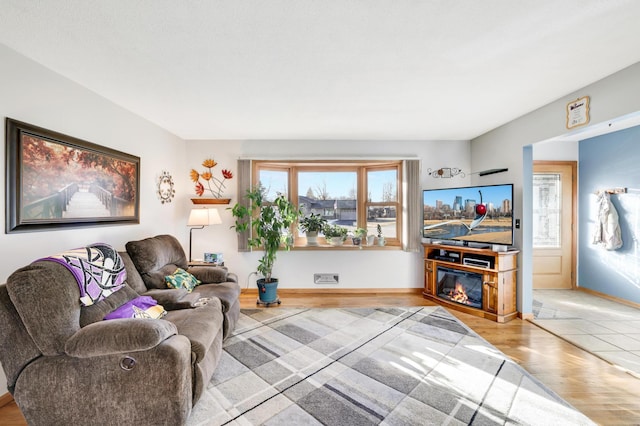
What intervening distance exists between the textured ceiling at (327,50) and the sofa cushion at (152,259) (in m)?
1.46

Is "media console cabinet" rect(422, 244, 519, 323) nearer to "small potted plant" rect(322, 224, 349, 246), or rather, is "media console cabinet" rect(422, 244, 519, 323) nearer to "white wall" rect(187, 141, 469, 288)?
"white wall" rect(187, 141, 469, 288)

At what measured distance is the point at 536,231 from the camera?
14.3ft

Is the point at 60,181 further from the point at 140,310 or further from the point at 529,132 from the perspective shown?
the point at 529,132

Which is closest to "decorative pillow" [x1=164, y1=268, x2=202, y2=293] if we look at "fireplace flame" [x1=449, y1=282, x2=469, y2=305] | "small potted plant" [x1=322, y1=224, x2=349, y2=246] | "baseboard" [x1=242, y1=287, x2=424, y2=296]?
"baseboard" [x1=242, y1=287, x2=424, y2=296]

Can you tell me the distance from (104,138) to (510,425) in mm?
4034

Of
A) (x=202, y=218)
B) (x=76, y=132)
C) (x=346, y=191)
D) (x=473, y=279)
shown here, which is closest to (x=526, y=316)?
(x=473, y=279)

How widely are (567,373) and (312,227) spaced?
3164mm

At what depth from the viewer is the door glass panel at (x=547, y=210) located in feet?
14.1

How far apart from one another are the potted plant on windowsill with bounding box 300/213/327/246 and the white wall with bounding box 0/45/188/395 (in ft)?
6.50

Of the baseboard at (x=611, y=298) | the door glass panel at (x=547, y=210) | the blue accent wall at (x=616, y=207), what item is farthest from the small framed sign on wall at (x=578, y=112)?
the baseboard at (x=611, y=298)

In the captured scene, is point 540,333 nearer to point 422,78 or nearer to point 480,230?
point 480,230

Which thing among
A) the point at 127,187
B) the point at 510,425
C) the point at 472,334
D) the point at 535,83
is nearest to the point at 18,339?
the point at 127,187

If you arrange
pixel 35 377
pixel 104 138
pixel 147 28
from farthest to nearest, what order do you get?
pixel 104 138 → pixel 147 28 → pixel 35 377

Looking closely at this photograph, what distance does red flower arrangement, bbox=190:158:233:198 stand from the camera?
391 centimetres
